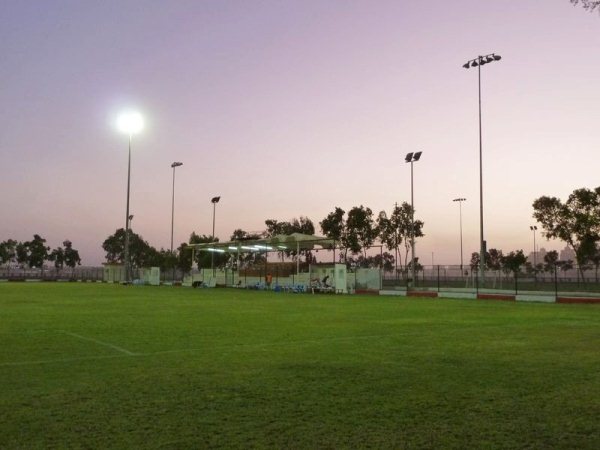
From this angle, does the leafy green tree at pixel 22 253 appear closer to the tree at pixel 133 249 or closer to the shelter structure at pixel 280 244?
the tree at pixel 133 249

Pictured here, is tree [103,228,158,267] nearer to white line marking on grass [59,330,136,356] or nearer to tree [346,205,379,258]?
tree [346,205,379,258]

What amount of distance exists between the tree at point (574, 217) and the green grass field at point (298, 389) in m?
49.8

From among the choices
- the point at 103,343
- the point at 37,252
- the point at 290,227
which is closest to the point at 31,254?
the point at 37,252

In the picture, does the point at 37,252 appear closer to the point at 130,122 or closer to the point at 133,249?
the point at 133,249

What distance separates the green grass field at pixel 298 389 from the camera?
5156 mm

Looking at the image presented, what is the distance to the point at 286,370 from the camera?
8594 millimetres

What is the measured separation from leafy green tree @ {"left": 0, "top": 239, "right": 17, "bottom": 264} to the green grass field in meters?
118

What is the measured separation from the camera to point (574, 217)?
60.8m

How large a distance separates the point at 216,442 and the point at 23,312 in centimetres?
1823

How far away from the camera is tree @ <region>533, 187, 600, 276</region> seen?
58.4 metres

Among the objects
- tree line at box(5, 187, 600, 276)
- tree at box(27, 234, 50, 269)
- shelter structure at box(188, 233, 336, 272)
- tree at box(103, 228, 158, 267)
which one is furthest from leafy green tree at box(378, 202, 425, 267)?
tree at box(27, 234, 50, 269)

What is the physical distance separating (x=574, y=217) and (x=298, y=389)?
61283 millimetres

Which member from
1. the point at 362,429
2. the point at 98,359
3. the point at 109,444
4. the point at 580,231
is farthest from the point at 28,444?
the point at 580,231

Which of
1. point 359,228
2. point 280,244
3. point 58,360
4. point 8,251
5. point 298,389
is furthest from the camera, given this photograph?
point 8,251
